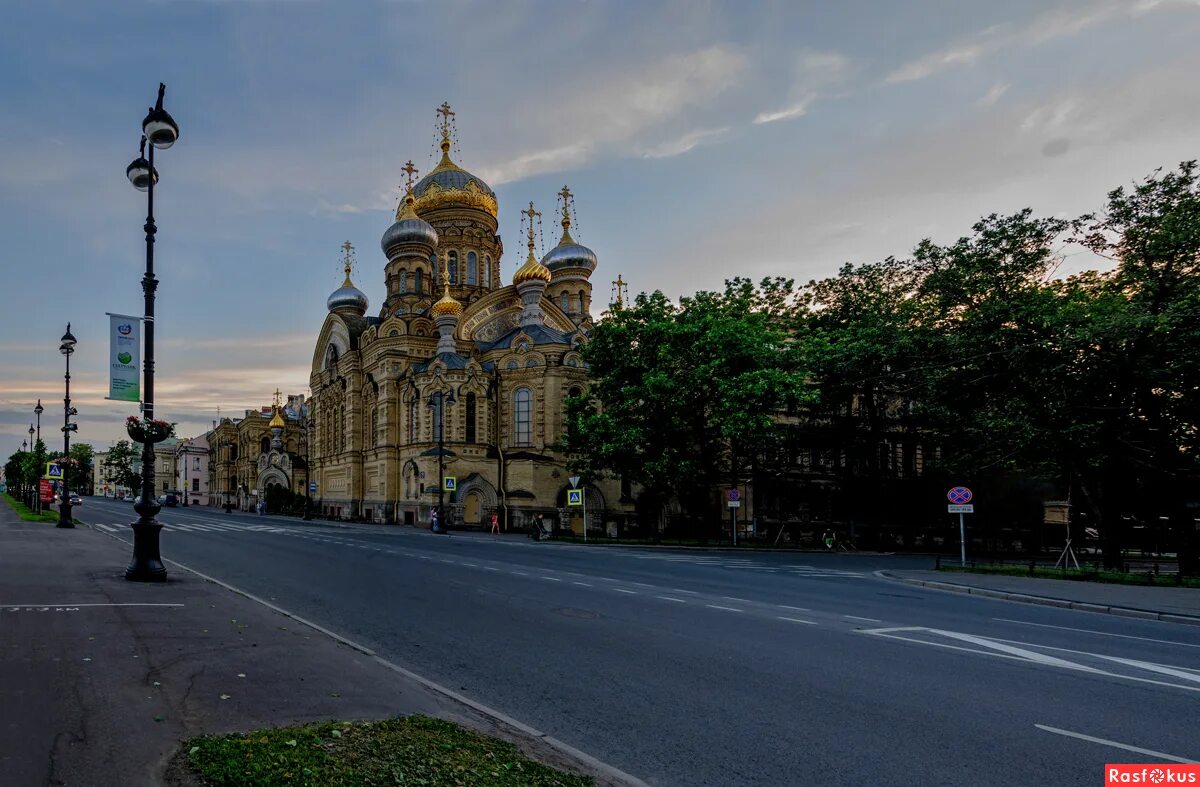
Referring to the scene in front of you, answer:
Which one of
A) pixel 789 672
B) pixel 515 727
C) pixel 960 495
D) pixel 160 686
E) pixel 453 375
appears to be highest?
pixel 453 375

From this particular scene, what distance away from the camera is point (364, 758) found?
488cm

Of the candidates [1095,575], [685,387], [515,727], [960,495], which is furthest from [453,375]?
[515,727]

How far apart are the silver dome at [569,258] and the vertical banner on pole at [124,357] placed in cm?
4842

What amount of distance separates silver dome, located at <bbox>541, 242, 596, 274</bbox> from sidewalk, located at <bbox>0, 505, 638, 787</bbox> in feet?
170

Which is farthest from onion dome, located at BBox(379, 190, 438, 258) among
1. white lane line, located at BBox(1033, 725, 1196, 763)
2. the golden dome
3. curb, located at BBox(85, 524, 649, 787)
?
white lane line, located at BBox(1033, 725, 1196, 763)

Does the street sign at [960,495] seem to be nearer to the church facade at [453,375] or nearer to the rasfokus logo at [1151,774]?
the rasfokus logo at [1151,774]

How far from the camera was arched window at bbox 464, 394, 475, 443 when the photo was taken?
48.9 m

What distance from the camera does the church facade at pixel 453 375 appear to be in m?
47.8

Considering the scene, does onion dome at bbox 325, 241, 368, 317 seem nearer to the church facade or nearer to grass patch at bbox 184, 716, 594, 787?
the church facade

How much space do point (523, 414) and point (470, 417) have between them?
11.5 ft

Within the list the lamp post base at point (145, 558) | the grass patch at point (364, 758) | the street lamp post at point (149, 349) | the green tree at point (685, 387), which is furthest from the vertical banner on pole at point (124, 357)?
the green tree at point (685, 387)

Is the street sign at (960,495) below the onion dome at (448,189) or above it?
below

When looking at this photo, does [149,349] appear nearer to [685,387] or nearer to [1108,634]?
[1108,634]

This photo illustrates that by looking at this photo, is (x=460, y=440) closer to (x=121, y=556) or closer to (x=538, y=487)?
(x=538, y=487)
